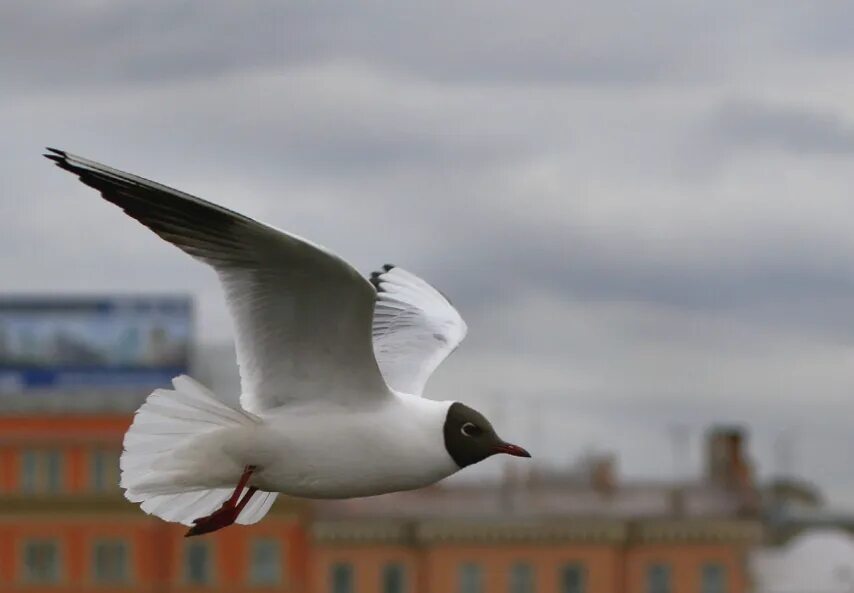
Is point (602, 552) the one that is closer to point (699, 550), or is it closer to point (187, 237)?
point (699, 550)

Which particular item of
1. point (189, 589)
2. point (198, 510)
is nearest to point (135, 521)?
point (189, 589)

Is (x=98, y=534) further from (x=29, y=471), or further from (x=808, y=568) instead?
(x=808, y=568)

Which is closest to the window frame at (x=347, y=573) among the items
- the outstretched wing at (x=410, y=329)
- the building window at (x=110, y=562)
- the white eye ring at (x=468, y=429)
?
the building window at (x=110, y=562)

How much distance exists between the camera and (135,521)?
68.0 metres

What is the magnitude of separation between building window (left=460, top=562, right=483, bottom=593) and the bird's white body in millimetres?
55254

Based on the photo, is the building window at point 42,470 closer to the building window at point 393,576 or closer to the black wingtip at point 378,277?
the building window at point 393,576

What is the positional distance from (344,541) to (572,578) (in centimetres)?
596

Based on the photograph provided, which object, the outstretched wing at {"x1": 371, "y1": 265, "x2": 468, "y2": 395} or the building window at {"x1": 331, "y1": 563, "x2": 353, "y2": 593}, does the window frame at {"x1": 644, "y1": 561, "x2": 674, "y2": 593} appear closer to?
the building window at {"x1": 331, "y1": 563, "x2": 353, "y2": 593}

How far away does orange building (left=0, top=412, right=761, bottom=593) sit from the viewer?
67.1 m

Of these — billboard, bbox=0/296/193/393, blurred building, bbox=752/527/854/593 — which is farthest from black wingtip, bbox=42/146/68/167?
blurred building, bbox=752/527/854/593

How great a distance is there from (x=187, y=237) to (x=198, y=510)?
1.47 m

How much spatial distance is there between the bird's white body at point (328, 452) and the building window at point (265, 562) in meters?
56.3

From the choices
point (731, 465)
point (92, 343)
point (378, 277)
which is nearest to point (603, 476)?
point (731, 465)

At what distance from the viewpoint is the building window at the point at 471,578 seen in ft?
220
